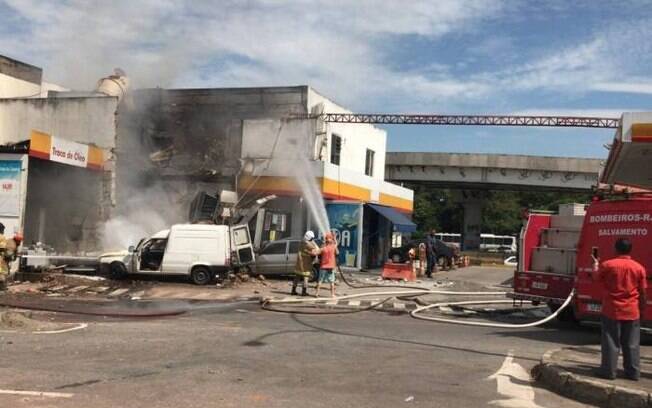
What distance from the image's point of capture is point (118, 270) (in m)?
20.1

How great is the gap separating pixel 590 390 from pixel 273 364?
362cm

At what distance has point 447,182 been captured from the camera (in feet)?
187

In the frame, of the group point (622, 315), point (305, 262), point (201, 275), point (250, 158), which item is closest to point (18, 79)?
point (250, 158)

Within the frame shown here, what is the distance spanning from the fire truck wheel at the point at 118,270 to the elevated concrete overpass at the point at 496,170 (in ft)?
122

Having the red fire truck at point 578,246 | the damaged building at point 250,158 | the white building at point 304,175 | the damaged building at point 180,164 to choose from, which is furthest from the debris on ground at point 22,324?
the white building at point 304,175

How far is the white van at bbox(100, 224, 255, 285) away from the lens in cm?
1953

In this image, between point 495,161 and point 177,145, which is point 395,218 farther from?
point 495,161

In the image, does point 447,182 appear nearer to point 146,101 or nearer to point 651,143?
point 146,101

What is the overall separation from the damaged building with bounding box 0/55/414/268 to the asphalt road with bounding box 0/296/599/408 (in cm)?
1429

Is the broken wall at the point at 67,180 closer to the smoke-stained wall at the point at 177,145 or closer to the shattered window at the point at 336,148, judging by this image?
the smoke-stained wall at the point at 177,145

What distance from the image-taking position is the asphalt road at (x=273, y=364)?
6.46 meters

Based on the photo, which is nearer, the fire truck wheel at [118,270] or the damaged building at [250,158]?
the fire truck wheel at [118,270]

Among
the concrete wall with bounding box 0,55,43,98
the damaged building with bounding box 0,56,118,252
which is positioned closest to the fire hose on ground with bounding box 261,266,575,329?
the damaged building with bounding box 0,56,118,252

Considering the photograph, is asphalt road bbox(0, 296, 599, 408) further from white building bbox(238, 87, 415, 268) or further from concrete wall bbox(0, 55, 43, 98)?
concrete wall bbox(0, 55, 43, 98)
